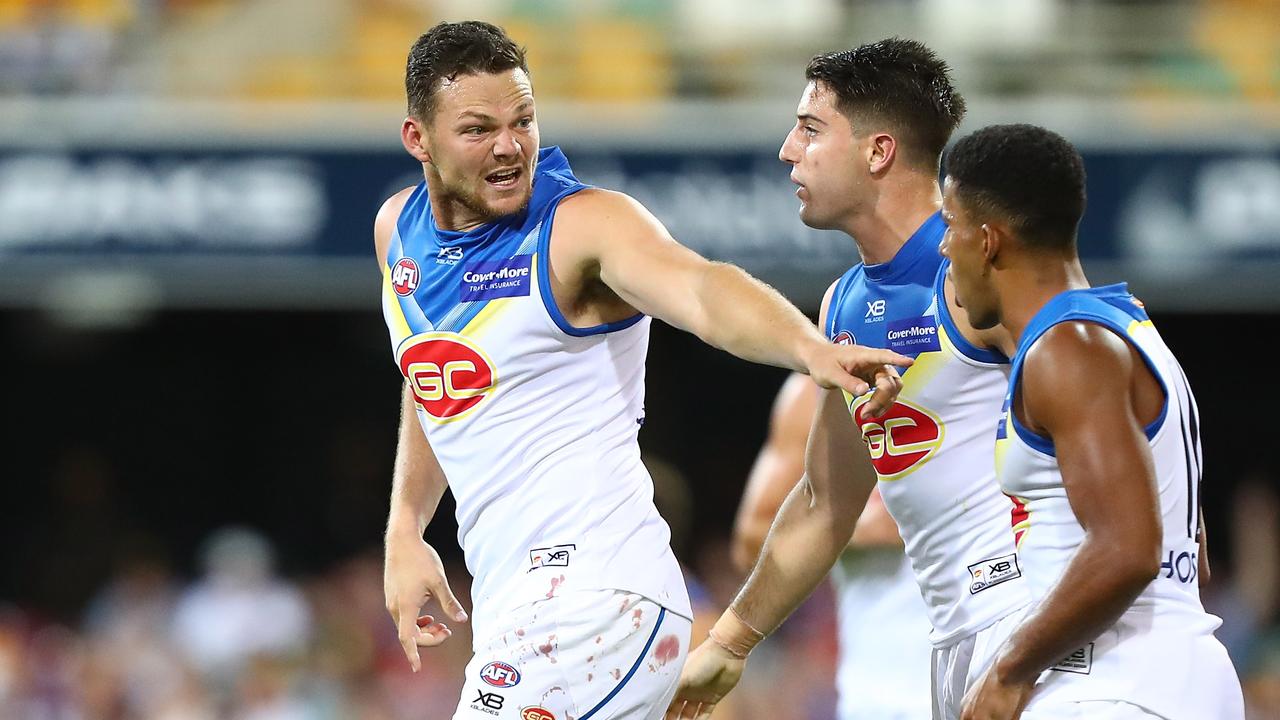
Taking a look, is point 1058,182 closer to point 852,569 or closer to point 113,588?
point 852,569

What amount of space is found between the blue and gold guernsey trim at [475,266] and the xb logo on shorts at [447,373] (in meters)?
0.03

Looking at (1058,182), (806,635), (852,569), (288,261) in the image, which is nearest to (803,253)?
(806,635)

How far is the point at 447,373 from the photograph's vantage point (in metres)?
3.66

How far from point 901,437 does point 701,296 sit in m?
0.80

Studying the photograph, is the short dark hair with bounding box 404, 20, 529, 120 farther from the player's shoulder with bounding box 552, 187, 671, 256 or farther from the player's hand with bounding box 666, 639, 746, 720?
the player's hand with bounding box 666, 639, 746, 720

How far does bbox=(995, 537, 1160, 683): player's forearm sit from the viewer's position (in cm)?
284

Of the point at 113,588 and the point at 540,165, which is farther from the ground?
the point at 540,165

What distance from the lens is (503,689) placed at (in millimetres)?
3457

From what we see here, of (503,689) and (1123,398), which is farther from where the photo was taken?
(503,689)

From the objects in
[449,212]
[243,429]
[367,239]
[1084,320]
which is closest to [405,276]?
[449,212]

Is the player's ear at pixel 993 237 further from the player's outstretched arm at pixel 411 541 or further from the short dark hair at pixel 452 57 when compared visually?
the player's outstretched arm at pixel 411 541

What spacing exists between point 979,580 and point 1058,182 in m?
1.08

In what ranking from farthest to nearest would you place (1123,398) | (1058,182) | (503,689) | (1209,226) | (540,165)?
(1209,226), (540,165), (503,689), (1058,182), (1123,398)

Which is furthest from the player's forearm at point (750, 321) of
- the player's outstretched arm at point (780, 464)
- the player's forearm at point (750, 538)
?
the player's forearm at point (750, 538)
